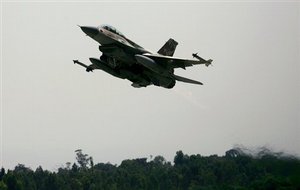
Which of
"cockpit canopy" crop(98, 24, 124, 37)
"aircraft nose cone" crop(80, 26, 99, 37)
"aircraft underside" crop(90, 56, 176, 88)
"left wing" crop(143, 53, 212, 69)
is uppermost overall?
"cockpit canopy" crop(98, 24, 124, 37)

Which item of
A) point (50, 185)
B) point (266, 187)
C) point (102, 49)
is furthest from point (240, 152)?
point (50, 185)

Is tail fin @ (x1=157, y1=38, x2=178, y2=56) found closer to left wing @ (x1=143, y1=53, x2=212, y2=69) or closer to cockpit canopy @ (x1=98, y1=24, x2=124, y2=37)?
left wing @ (x1=143, y1=53, x2=212, y2=69)

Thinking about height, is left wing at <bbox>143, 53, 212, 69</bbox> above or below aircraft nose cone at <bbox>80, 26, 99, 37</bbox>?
below

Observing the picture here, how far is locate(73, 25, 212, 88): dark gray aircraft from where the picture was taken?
42031mm

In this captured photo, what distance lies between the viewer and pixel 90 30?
41.6 m

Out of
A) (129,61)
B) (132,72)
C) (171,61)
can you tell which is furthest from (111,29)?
(171,61)

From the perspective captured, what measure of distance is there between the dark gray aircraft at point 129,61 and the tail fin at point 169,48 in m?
3.27

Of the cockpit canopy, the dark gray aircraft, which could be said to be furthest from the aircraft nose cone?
the cockpit canopy

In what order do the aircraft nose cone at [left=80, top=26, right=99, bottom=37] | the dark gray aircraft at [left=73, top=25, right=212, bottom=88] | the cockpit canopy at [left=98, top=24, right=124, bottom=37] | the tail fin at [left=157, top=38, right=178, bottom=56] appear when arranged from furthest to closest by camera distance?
1. the tail fin at [left=157, top=38, right=178, bottom=56]
2. the cockpit canopy at [left=98, top=24, right=124, bottom=37]
3. the dark gray aircraft at [left=73, top=25, right=212, bottom=88]
4. the aircraft nose cone at [left=80, top=26, right=99, bottom=37]

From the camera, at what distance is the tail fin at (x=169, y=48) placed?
153 feet

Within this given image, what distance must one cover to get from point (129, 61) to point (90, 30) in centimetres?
328

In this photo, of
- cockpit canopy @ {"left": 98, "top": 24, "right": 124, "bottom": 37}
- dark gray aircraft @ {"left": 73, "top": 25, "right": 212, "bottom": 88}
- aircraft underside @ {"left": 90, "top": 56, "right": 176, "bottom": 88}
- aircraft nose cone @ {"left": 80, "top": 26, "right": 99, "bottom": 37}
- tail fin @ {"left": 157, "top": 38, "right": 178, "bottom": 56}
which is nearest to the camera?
aircraft nose cone @ {"left": 80, "top": 26, "right": 99, "bottom": 37}

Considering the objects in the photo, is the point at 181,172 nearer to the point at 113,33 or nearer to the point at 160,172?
the point at 160,172

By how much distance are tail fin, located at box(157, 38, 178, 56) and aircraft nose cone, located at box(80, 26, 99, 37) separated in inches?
263
